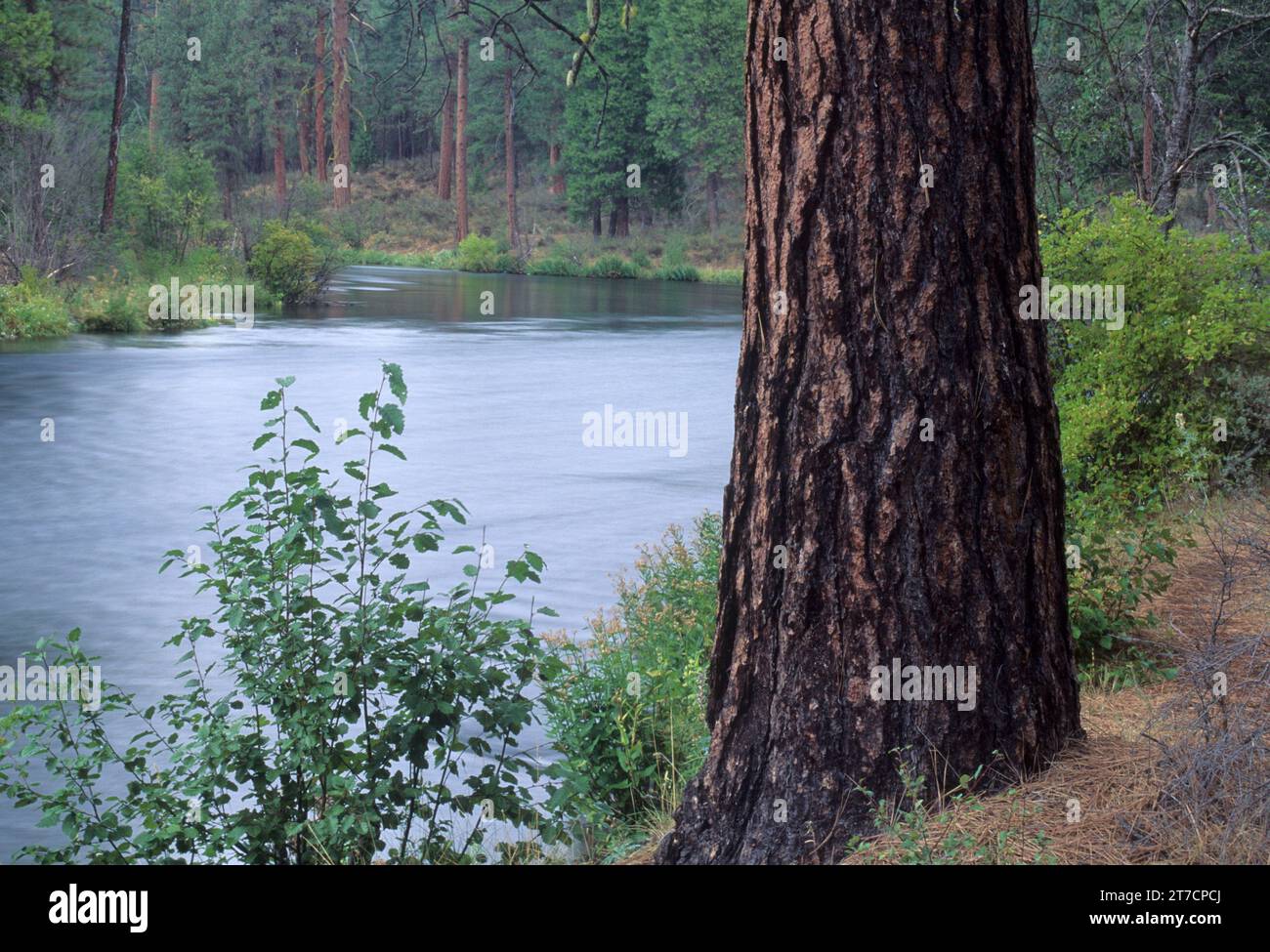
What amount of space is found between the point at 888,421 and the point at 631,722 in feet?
8.92

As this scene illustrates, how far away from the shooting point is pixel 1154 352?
923cm

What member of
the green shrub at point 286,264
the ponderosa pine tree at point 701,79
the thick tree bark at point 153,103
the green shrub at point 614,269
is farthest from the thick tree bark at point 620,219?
the green shrub at point 286,264

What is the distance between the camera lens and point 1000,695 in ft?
13.9

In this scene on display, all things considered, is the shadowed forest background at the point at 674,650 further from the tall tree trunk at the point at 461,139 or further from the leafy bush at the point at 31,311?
the tall tree trunk at the point at 461,139

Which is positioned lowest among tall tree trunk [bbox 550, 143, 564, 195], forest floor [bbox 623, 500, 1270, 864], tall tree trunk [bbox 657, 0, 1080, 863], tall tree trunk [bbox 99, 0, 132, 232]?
forest floor [bbox 623, 500, 1270, 864]

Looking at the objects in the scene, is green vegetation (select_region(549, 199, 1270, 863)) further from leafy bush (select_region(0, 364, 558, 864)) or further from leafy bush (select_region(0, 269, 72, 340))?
leafy bush (select_region(0, 269, 72, 340))

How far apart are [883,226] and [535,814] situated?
2.41 m

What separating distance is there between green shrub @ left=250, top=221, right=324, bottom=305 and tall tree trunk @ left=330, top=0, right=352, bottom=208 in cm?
200

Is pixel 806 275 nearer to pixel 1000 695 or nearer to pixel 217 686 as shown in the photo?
pixel 1000 695

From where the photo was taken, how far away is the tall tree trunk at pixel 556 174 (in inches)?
3177

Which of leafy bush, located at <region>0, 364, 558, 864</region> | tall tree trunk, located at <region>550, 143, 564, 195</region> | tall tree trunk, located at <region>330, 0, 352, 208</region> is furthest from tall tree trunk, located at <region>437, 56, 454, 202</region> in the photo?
leafy bush, located at <region>0, 364, 558, 864</region>

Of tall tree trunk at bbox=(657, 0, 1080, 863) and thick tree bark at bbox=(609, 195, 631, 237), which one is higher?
thick tree bark at bbox=(609, 195, 631, 237)

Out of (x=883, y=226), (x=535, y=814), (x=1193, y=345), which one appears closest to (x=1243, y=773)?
(x=883, y=226)

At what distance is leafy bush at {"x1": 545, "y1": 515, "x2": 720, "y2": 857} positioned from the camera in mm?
5738
